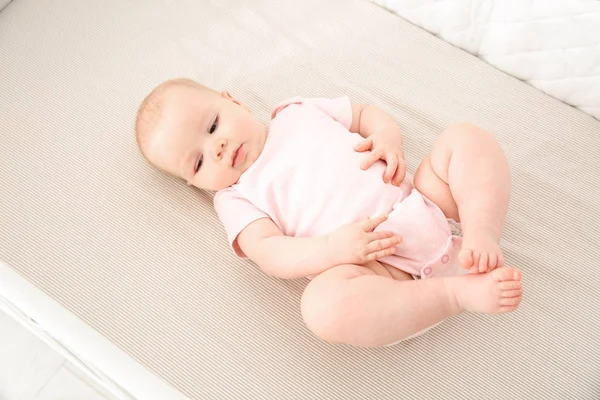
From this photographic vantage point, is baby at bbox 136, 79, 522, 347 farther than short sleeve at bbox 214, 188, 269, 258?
No

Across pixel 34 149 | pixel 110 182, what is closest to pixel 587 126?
pixel 110 182

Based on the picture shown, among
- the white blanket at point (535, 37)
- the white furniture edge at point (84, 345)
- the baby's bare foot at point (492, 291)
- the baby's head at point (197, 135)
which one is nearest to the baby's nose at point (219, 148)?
the baby's head at point (197, 135)

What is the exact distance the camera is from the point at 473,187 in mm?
927

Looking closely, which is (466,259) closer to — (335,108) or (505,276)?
(505,276)

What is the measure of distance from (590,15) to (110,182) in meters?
0.96

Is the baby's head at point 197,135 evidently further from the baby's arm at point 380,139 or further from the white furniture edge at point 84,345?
the white furniture edge at point 84,345

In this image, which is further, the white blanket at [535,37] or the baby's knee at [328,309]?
the white blanket at [535,37]

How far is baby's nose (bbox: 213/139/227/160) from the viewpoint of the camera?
99cm

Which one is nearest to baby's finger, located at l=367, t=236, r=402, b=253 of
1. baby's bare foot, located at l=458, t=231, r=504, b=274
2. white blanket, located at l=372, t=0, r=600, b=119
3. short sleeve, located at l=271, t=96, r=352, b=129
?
baby's bare foot, located at l=458, t=231, r=504, b=274

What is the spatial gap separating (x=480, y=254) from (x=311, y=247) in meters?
0.26

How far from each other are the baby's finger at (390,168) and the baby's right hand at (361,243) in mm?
101

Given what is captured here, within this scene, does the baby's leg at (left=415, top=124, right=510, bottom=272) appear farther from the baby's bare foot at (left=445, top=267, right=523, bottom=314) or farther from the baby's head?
the baby's head

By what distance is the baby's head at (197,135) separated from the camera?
100 centimetres

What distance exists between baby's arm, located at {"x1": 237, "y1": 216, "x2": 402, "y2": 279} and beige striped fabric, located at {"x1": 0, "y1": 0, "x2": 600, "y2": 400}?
10cm
